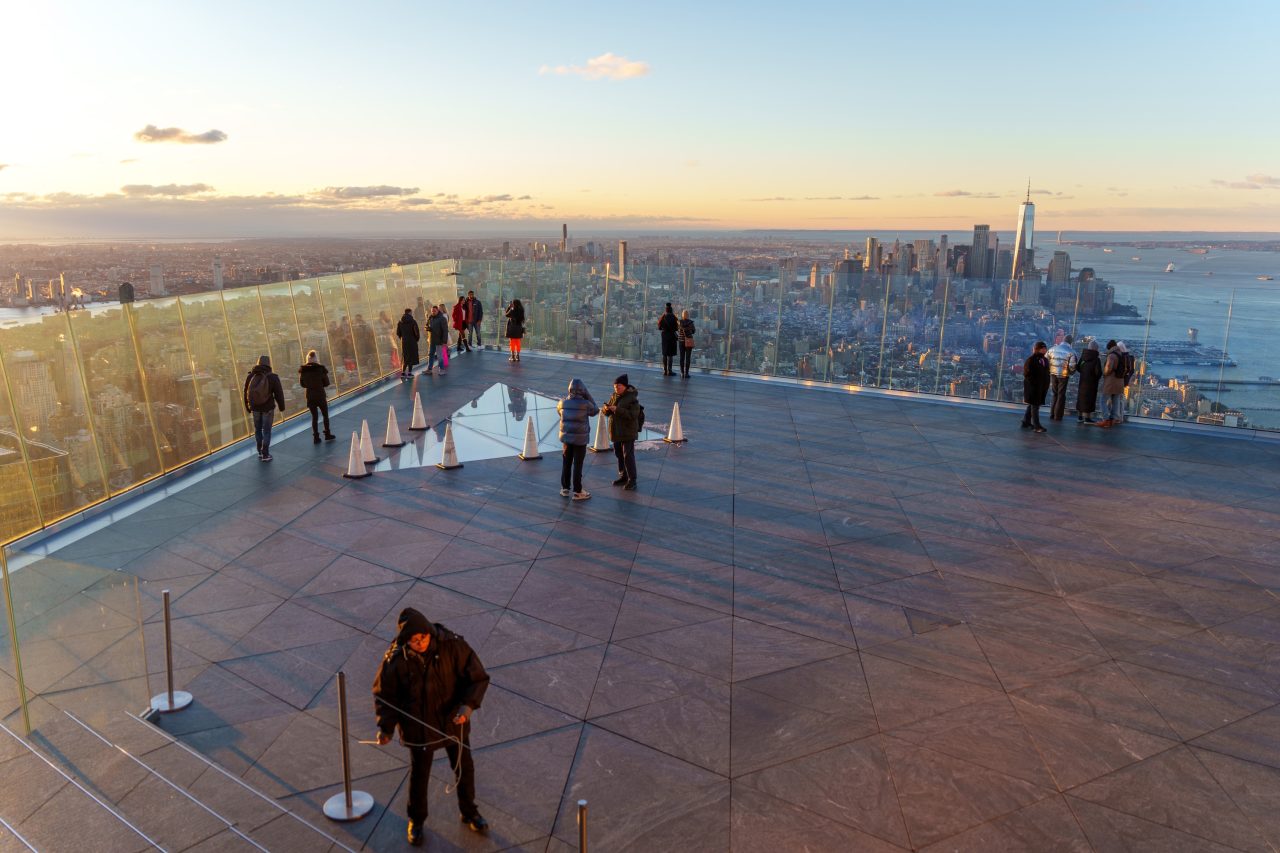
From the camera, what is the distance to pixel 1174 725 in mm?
6707

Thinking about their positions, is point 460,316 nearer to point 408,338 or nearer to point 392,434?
point 408,338

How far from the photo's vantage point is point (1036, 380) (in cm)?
1616

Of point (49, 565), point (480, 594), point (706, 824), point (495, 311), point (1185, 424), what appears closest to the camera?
point (706, 824)

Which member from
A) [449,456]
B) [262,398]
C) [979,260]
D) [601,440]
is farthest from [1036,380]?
[262,398]

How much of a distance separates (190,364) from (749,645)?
36.2 feet

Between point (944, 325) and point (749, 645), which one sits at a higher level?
point (944, 325)

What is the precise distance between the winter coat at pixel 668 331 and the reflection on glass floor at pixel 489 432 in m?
3.30

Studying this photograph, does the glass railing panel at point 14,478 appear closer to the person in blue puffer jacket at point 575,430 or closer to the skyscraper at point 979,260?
the person in blue puffer jacket at point 575,430

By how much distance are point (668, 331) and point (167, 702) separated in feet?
52.7

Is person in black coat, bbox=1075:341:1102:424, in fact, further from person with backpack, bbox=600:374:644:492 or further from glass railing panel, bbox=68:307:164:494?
glass railing panel, bbox=68:307:164:494

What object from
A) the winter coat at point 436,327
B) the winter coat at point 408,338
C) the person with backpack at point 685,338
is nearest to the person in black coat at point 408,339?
the winter coat at point 408,338

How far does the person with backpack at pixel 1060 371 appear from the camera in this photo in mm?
16891

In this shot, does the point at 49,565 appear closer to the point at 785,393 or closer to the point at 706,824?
the point at 706,824

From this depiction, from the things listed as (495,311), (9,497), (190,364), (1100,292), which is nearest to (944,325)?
(1100,292)
